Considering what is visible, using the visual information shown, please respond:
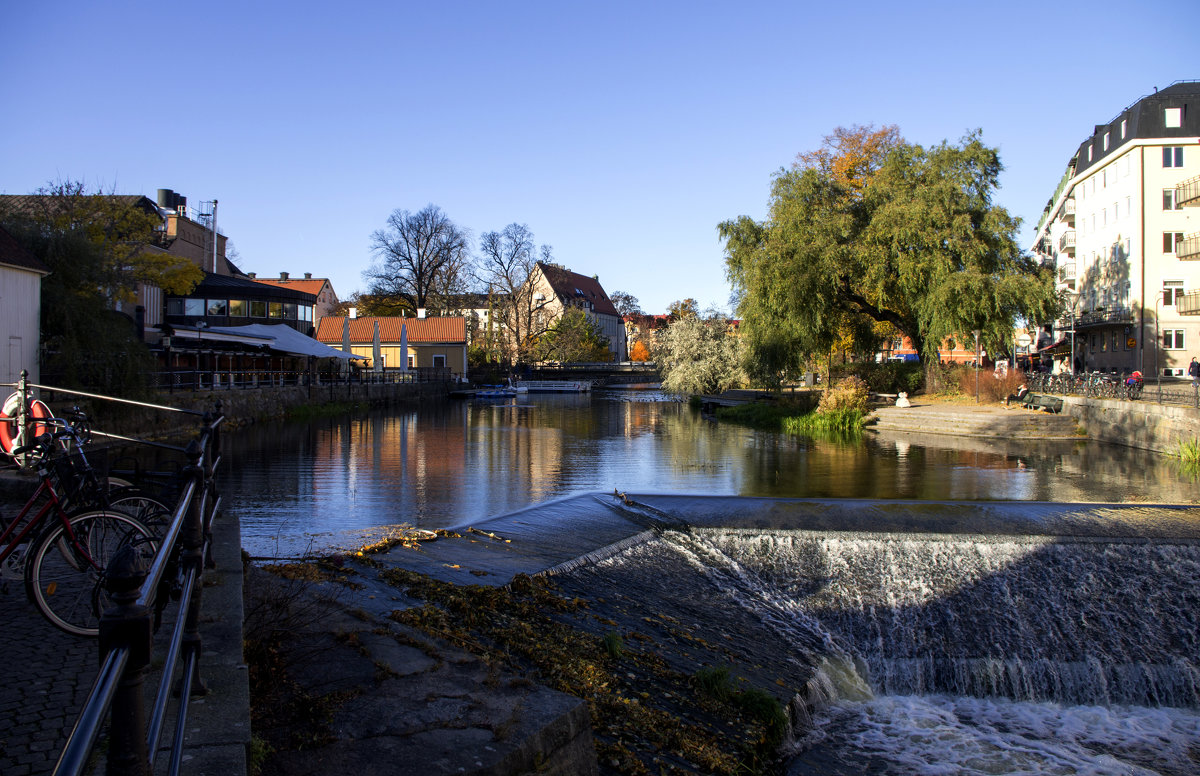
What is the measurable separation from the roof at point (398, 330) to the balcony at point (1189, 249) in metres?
47.6

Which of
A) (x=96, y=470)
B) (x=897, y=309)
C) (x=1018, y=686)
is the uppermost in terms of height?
(x=897, y=309)

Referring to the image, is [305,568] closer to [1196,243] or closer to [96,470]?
[96,470]

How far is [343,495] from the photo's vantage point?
567 inches

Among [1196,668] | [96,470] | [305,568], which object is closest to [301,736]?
[96,470]

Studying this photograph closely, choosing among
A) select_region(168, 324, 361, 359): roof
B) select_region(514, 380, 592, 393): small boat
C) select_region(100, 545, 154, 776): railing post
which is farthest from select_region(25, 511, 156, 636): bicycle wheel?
select_region(514, 380, 592, 393): small boat

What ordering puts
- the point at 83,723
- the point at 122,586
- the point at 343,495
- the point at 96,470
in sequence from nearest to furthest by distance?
the point at 83,723 → the point at 122,586 → the point at 96,470 → the point at 343,495

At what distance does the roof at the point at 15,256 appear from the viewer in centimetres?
1656

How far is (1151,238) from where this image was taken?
131 ft

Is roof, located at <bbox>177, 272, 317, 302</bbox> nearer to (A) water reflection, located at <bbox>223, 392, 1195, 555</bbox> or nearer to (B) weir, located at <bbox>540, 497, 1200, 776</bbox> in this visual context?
(A) water reflection, located at <bbox>223, 392, 1195, 555</bbox>

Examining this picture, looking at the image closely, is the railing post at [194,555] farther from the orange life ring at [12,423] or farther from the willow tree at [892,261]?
the willow tree at [892,261]

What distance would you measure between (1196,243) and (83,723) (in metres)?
45.8

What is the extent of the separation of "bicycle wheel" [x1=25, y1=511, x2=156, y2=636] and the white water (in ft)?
16.2

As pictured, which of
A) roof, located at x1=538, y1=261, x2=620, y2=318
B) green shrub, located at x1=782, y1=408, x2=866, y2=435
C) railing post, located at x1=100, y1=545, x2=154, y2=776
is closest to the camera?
railing post, located at x1=100, y1=545, x2=154, y2=776

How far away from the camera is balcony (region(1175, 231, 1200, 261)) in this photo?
36.8 m
